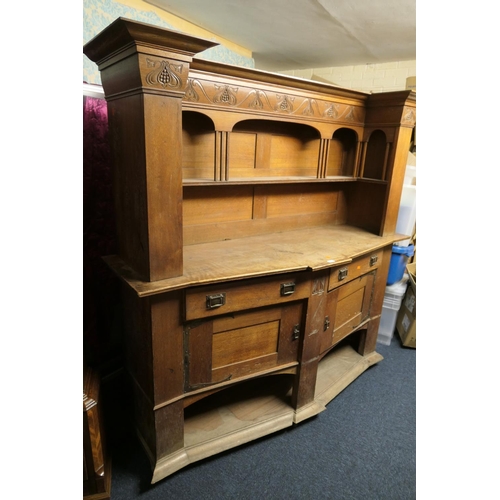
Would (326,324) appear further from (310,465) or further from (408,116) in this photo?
(408,116)

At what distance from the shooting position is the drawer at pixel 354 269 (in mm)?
1922

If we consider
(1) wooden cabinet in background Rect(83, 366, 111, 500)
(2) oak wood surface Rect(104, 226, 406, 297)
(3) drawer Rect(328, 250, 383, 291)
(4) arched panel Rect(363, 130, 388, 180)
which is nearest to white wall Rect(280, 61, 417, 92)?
(4) arched panel Rect(363, 130, 388, 180)

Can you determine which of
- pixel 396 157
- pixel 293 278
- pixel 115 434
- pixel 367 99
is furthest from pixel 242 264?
pixel 367 99

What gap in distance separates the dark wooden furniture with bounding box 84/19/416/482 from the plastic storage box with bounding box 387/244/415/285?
0.42 meters

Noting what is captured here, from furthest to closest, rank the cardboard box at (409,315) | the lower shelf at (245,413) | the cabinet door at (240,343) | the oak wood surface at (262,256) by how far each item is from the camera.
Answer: the cardboard box at (409,315), the lower shelf at (245,413), the cabinet door at (240,343), the oak wood surface at (262,256)

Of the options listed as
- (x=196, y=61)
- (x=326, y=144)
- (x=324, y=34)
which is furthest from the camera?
(x=324, y=34)

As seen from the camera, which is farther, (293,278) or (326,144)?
(326,144)

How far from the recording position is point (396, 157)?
222cm

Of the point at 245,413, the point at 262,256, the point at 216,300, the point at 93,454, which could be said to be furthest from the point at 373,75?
the point at 93,454

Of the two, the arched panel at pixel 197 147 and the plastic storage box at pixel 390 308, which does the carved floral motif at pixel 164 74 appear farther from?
the plastic storage box at pixel 390 308

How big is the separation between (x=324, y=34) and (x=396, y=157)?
1326mm

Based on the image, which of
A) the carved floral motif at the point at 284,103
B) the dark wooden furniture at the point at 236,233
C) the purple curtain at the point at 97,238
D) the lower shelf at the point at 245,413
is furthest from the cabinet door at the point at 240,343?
the carved floral motif at the point at 284,103

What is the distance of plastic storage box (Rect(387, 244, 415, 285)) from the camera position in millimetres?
2791

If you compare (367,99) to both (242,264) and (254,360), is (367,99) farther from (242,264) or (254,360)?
(254,360)
